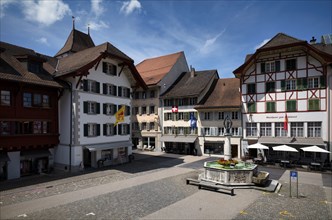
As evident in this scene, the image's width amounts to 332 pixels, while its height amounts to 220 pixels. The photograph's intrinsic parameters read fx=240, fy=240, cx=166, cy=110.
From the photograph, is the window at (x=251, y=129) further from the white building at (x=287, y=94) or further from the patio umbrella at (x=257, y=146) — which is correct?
the patio umbrella at (x=257, y=146)

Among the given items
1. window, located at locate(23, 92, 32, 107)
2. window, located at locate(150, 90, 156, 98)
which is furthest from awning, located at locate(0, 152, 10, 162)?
window, located at locate(150, 90, 156, 98)

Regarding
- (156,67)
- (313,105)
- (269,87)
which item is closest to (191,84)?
(156,67)

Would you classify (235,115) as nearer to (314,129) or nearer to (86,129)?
(314,129)

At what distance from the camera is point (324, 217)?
1224 centimetres

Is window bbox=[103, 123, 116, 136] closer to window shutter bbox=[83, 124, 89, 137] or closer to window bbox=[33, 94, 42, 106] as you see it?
window shutter bbox=[83, 124, 89, 137]

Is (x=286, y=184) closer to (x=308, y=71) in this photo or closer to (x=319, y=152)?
(x=319, y=152)

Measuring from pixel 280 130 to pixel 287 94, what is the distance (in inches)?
170

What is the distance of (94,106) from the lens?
85.8 feet

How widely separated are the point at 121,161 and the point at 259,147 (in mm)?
16264

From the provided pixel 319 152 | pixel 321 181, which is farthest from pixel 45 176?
pixel 319 152

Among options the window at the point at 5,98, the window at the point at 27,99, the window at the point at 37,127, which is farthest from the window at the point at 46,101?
the window at the point at 5,98

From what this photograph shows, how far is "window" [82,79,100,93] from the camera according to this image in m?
25.2

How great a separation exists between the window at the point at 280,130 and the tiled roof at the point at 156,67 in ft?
60.9

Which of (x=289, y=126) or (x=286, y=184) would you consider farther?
(x=289, y=126)
